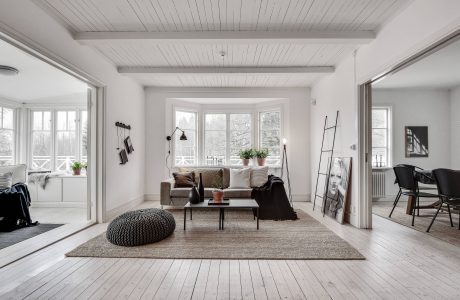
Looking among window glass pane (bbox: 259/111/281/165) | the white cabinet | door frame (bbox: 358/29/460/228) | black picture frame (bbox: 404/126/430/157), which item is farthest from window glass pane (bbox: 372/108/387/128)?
the white cabinet

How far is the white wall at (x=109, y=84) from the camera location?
104 inches

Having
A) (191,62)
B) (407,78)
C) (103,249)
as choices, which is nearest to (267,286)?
(103,249)

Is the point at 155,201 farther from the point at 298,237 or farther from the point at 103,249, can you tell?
the point at 298,237

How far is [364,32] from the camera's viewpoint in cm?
349

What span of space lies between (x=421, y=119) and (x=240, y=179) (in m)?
4.73

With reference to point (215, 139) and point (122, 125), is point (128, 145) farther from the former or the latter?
point (215, 139)

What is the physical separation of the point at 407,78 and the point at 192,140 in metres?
5.04

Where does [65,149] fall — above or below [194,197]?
above

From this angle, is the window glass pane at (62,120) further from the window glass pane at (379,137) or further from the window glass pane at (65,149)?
the window glass pane at (379,137)

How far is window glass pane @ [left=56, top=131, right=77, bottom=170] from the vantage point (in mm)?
6031

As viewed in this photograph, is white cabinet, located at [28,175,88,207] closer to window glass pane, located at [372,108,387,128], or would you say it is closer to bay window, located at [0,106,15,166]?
bay window, located at [0,106,15,166]

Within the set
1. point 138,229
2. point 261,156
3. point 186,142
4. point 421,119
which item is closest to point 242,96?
point 261,156

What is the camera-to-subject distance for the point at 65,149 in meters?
6.04

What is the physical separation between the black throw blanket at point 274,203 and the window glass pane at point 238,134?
2095 millimetres
